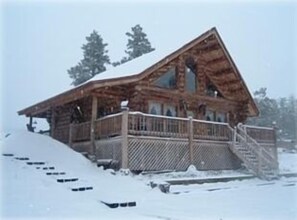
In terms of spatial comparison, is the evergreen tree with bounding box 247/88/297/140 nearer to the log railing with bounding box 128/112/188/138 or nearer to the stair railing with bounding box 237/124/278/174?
the stair railing with bounding box 237/124/278/174

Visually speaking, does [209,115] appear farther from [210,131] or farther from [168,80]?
[168,80]

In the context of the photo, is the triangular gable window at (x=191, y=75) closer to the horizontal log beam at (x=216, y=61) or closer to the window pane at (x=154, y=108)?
the horizontal log beam at (x=216, y=61)

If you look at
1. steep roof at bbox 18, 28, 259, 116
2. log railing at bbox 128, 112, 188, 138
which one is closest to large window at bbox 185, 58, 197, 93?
steep roof at bbox 18, 28, 259, 116

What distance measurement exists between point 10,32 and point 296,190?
28.7 ft

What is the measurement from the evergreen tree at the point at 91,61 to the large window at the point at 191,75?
18.6m

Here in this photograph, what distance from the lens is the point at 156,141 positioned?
44.7 feet

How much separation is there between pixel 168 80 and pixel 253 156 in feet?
16.7

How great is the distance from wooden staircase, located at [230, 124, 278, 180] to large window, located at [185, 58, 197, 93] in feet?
9.93

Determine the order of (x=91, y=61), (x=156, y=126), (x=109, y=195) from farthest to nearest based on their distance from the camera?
(x=91, y=61)
(x=156, y=126)
(x=109, y=195)

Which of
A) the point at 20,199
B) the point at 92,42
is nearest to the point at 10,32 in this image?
the point at 20,199

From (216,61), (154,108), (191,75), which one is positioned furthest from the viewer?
(216,61)

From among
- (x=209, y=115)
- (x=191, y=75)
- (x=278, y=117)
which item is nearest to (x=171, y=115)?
(x=191, y=75)

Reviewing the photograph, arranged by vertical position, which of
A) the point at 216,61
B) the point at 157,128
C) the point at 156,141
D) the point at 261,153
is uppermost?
the point at 216,61

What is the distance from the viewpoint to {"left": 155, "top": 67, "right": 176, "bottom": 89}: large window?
16.9 meters
